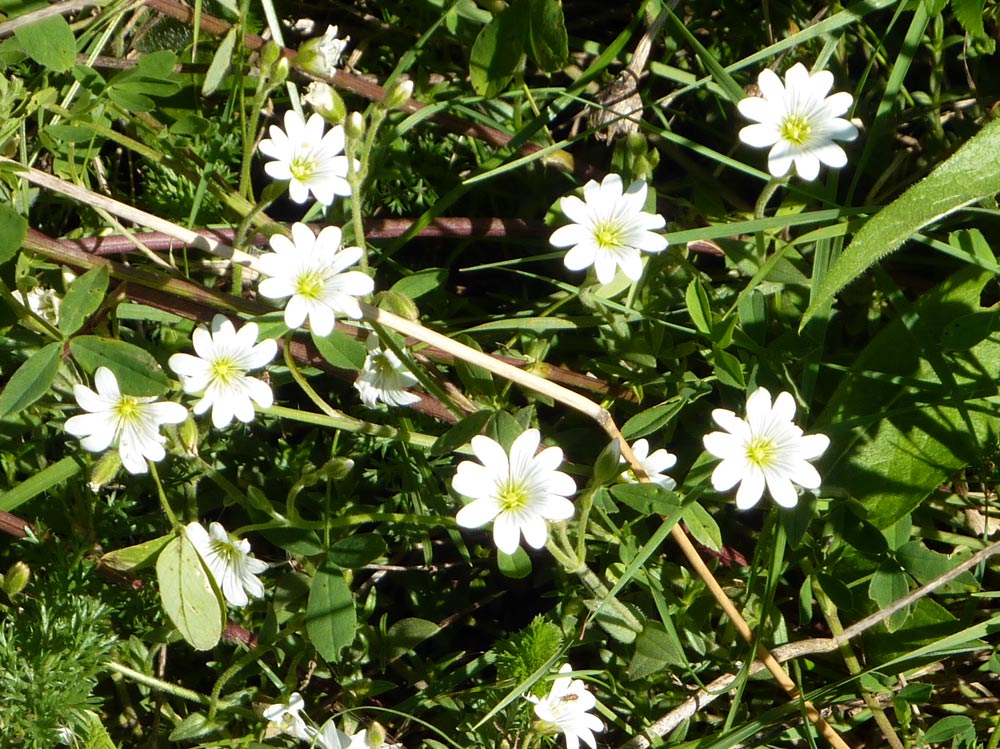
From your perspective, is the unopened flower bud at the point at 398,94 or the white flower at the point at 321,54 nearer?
the unopened flower bud at the point at 398,94

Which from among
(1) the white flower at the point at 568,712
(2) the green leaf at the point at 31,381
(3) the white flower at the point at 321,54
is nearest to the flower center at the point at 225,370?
(2) the green leaf at the point at 31,381

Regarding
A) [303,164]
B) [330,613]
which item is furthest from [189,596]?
[303,164]

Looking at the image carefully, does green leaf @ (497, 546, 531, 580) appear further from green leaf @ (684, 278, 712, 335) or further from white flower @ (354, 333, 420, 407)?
green leaf @ (684, 278, 712, 335)

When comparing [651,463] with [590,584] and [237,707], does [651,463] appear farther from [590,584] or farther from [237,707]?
[237,707]

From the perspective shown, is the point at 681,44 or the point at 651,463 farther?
the point at 681,44

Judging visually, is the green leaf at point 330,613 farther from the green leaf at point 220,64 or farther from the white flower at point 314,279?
the green leaf at point 220,64

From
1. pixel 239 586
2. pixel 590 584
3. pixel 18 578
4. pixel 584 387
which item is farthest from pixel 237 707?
pixel 584 387
